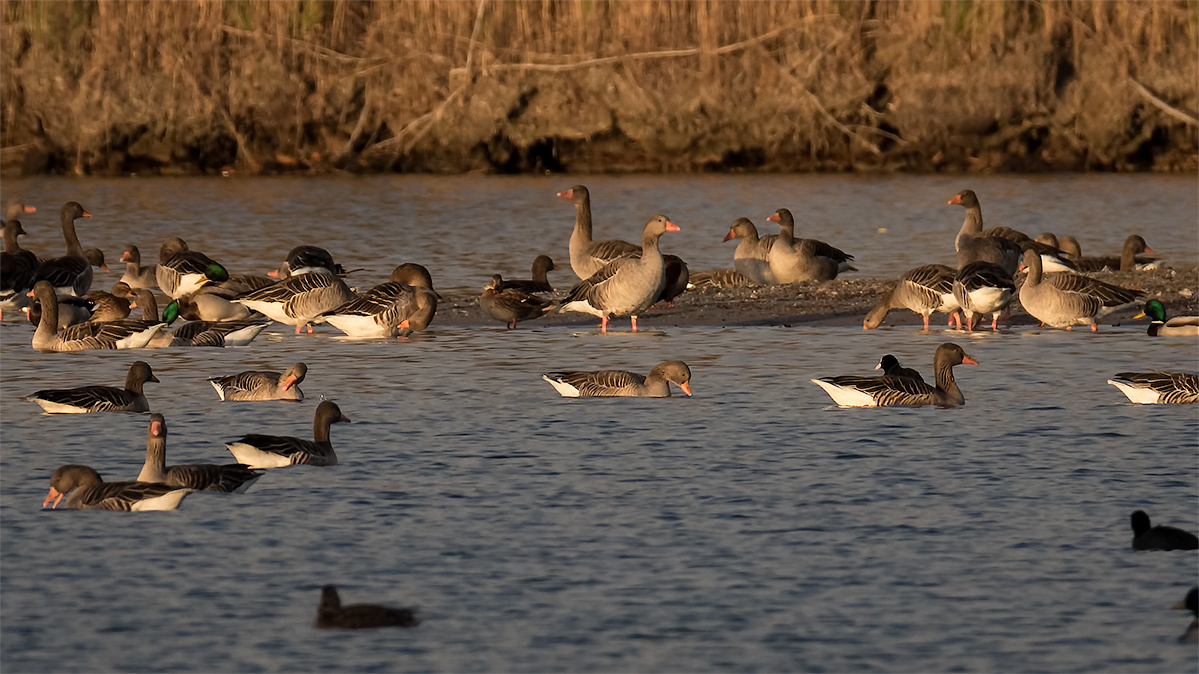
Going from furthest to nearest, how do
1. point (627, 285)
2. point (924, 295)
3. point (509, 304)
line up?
point (509, 304), point (924, 295), point (627, 285)

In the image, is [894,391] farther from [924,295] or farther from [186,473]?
[186,473]

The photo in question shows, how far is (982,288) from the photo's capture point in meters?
20.1

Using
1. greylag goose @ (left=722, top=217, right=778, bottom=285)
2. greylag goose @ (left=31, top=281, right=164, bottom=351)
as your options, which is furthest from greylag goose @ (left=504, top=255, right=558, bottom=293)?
greylag goose @ (left=31, top=281, right=164, bottom=351)

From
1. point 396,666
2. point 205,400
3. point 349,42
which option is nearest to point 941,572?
point 396,666

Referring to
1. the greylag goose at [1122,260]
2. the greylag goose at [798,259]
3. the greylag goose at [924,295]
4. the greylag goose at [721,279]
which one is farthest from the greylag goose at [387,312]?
the greylag goose at [1122,260]

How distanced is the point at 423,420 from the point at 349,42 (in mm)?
32894

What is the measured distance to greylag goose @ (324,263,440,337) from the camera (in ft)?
67.4

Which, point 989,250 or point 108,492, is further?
point 989,250

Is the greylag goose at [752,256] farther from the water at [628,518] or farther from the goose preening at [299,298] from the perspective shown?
the goose preening at [299,298]

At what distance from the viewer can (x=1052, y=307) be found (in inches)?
796

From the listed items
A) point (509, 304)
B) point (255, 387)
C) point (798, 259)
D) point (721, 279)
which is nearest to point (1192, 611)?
point (255, 387)

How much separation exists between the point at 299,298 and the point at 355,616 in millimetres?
12143

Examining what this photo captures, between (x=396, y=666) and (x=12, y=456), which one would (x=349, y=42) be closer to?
(x=12, y=456)

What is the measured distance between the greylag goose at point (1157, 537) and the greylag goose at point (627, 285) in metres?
10.3
